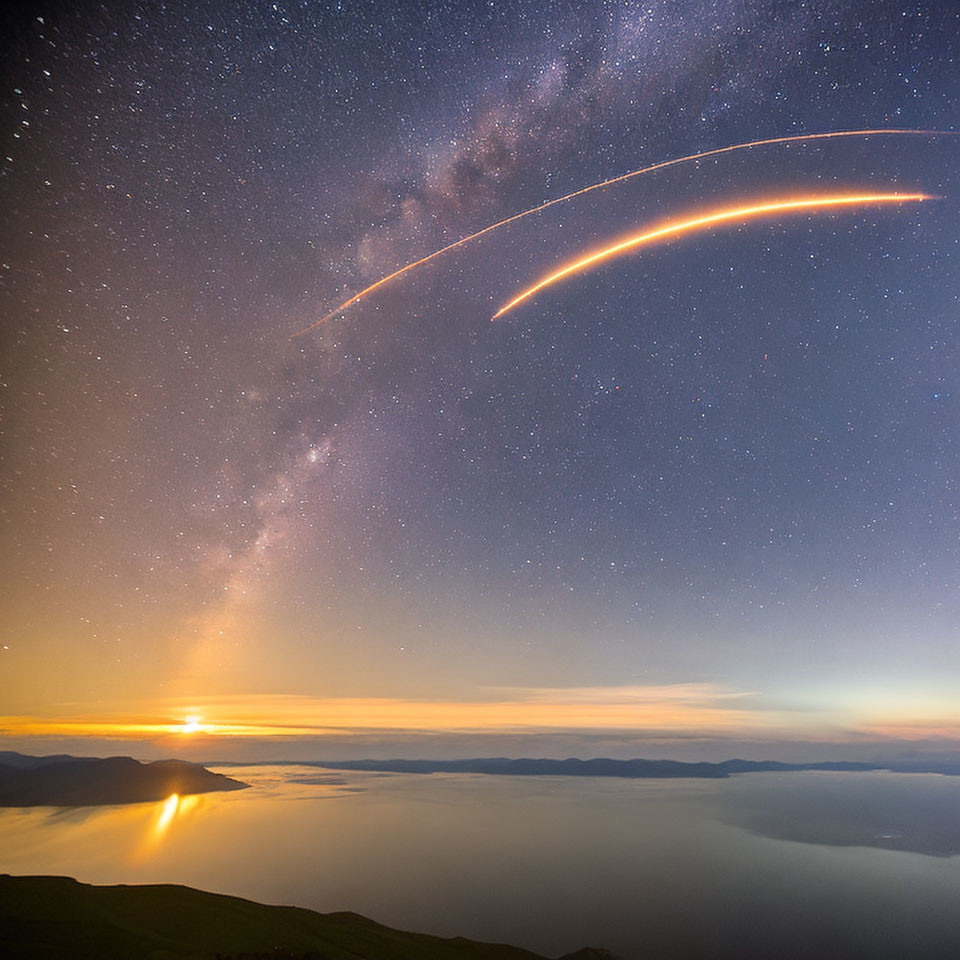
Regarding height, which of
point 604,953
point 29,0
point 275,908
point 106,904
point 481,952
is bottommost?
point 604,953

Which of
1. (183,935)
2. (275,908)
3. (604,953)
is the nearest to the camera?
(183,935)

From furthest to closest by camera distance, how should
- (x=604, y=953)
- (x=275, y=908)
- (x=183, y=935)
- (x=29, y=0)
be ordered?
(x=604, y=953), (x=275, y=908), (x=183, y=935), (x=29, y=0)

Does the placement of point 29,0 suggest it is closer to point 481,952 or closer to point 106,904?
point 106,904

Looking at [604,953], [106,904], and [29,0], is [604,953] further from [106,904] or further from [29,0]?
[29,0]

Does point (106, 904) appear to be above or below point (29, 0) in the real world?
below

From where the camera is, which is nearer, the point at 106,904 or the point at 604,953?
the point at 106,904

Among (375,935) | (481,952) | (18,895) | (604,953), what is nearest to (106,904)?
(18,895)

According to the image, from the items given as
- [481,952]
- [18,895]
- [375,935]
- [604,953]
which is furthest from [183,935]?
[604,953]
